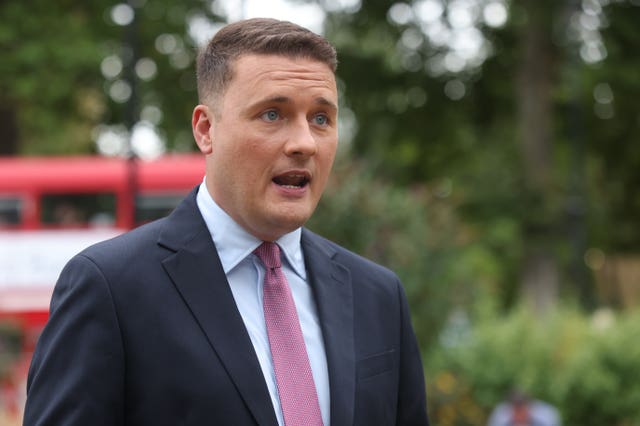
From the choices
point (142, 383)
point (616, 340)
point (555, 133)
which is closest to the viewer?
point (142, 383)

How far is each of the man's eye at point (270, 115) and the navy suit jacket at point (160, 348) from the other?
0.98 ft

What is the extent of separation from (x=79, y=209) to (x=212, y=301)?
17.5 metres

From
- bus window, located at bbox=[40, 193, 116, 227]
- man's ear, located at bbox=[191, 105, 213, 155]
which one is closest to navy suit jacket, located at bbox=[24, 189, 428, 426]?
man's ear, located at bbox=[191, 105, 213, 155]

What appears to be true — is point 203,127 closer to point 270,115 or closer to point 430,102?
point 270,115

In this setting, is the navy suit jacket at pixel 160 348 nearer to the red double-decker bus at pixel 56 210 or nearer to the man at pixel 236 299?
→ the man at pixel 236 299

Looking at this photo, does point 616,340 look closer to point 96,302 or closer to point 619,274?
point 96,302

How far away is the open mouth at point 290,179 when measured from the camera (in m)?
2.33

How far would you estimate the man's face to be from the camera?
2309mm

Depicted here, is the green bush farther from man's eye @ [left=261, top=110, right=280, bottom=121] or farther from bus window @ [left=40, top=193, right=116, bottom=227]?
man's eye @ [left=261, top=110, right=280, bottom=121]

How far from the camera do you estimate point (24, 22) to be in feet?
65.0

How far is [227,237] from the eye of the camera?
2430 mm

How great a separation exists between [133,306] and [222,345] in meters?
0.19

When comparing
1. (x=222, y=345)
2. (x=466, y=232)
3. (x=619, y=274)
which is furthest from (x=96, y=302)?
(x=619, y=274)

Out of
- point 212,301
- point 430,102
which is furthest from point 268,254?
point 430,102
